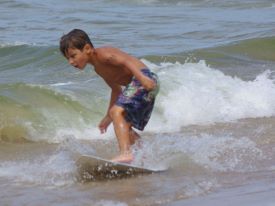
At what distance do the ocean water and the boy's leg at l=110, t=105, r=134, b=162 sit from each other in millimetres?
199

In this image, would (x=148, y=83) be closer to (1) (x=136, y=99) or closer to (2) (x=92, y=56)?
(1) (x=136, y=99)

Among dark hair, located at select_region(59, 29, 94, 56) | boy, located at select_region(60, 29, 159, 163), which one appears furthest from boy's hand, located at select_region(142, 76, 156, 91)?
dark hair, located at select_region(59, 29, 94, 56)

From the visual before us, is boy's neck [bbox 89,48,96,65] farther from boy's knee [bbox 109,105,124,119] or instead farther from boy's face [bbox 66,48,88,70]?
boy's knee [bbox 109,105,124,119]

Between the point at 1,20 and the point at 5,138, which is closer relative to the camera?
the point at 5,138

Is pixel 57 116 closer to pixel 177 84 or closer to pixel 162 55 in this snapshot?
pixel 177 84

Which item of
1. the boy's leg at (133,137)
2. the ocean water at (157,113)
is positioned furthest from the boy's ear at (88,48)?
the ocean water at (157,113)

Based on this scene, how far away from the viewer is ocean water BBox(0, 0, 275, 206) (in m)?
6.00

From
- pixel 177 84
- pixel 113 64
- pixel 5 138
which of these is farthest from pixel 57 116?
pixel 113 64

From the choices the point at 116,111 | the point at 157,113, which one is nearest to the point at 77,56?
the point at 116,111

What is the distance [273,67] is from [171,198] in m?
8.41

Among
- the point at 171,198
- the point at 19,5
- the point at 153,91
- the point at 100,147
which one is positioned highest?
the point at 153,91

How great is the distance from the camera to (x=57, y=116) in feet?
30.5

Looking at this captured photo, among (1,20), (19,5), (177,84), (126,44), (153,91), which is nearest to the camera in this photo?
(153,91)

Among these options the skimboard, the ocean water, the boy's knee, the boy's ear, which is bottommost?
the ocean water
